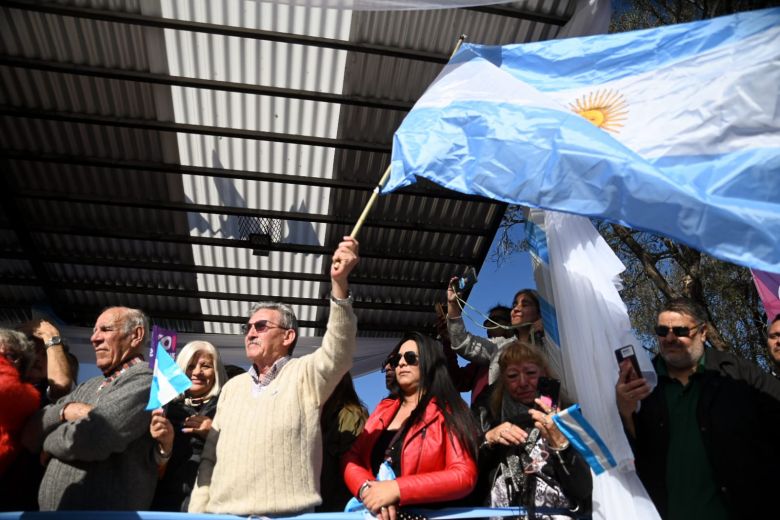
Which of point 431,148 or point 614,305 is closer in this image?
point 614,305

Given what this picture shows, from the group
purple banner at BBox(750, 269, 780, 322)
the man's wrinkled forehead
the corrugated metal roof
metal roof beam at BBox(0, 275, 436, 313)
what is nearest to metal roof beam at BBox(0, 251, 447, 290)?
the corrugated metal roof

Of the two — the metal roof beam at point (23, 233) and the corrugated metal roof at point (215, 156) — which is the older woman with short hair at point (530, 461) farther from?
the metal roof beam at point (23, 233)

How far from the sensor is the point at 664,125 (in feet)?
12.9

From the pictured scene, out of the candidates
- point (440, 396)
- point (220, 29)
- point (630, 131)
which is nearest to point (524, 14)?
point (630, 131)

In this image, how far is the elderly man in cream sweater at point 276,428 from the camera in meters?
3.56

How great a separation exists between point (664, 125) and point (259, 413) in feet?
8.41

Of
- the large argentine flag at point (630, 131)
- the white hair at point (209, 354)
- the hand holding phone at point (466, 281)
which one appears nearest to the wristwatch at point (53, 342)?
the white hair at point (209, 354)

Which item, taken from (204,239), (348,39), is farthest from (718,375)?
(204,239)

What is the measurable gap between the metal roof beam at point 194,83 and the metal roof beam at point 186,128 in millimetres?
417

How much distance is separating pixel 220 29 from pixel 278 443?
10.7ft

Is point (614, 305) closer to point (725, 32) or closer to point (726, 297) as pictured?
point (725, 32)

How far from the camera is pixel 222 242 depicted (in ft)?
23.7

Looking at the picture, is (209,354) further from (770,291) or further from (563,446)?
(770,291)

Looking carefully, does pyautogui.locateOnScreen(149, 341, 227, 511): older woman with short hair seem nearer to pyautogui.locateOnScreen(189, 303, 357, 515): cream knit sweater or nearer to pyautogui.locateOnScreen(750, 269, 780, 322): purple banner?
pyautogui.locateOnScreen(189, 303, 357, 515): cream knit sweater
